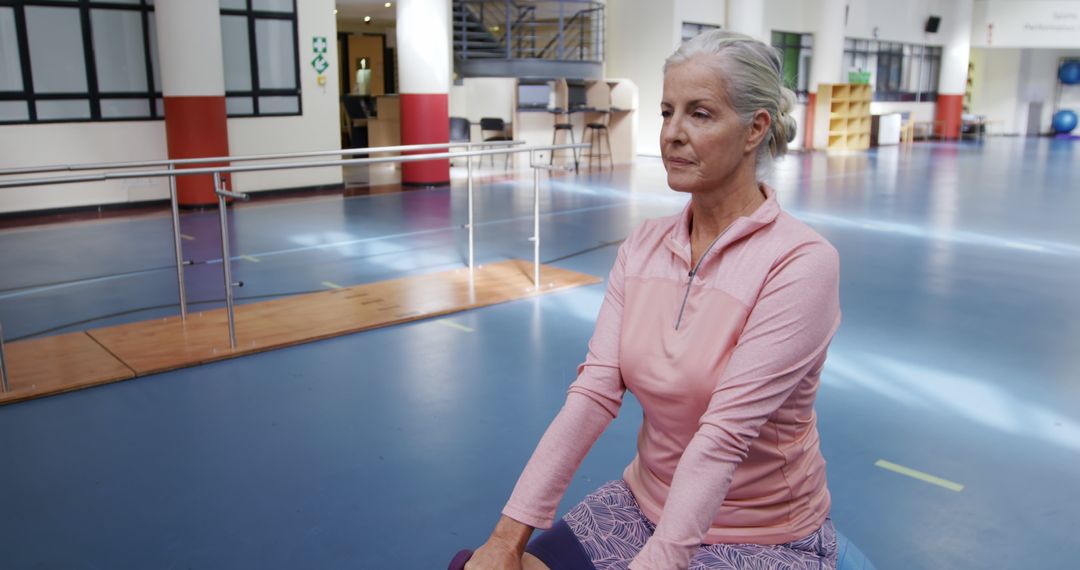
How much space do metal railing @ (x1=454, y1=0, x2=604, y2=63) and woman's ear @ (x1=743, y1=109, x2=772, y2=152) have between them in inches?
477

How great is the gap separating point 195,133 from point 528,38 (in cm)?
708

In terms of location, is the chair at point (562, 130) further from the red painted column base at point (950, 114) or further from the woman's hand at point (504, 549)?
the red painted column base at point (950, 114)

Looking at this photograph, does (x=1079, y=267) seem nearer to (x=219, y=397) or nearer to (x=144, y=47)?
(x=219, y=397)

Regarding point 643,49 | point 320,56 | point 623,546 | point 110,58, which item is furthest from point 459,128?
point 623,546

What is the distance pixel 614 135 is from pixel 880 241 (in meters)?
7.28

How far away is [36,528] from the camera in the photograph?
235cm

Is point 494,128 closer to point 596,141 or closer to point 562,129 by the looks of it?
point 562,129

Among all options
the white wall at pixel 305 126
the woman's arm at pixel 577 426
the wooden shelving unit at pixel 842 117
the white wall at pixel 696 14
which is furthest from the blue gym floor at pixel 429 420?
the wooden shelving unit at pixel 842 117

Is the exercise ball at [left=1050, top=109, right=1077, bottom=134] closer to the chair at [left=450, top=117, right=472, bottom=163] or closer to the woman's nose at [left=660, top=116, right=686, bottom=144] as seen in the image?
→ the chair at [left=450, top=117, right=472, bottom=163]

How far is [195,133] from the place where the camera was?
8.12m

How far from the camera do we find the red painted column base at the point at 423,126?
33.1ft

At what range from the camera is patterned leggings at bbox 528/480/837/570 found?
4.28 feet

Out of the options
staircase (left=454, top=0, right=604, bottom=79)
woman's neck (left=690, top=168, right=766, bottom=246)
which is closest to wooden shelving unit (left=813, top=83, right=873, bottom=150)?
staircase (left=454, top=0, right=604, bottom=79)

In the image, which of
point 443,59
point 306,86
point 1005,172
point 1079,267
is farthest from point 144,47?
point 1005,172
